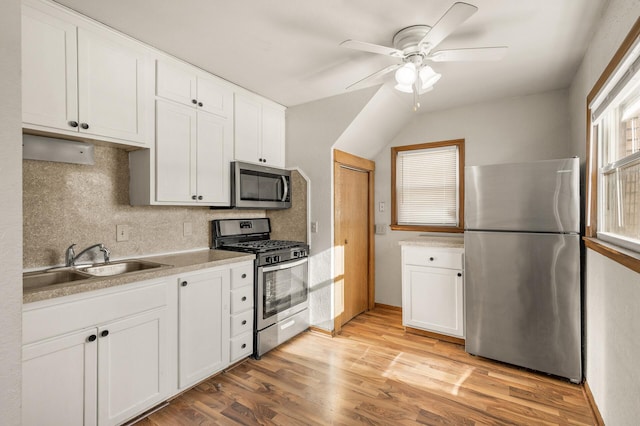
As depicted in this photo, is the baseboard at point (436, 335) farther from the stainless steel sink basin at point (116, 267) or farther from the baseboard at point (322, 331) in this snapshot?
the stainless steel sink basin at point (116, 267)

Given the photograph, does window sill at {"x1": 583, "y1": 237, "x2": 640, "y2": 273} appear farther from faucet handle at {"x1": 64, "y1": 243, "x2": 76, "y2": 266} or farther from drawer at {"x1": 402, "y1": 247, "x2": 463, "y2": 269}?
faucet handle at {"x1": 64, "y1": 243, "x2": 76, "y2": 266}

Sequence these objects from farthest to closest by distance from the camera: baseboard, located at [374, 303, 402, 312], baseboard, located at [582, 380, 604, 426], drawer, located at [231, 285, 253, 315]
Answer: baseboard, located at [374, 303, 402, 312] < drawer, located at [231, 285, 253, 315] < baseboard, located at [582, 380, 604, 426]

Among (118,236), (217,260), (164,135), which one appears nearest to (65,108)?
(164,135)

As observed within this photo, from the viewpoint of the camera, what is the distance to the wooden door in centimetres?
347

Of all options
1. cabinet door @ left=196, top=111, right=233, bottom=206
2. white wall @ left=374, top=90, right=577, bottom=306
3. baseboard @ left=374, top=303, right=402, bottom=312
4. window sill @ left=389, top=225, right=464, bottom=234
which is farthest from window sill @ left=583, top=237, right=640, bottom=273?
cabinet door @ left=196, top=111, right=233, bottom=206

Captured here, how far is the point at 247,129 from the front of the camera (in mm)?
3102

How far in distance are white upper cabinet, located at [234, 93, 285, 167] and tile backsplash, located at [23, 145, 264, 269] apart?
84 cm

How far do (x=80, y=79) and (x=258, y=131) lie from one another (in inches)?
61.8

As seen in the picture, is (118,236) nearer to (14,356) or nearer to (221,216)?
(221,216)

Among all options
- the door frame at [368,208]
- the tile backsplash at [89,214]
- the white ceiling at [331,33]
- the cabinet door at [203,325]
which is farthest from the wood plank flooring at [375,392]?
the white ceiling at [331,33]

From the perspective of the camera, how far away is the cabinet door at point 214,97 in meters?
2.65

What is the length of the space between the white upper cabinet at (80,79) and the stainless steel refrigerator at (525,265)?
278cm

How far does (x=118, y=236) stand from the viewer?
235 cm

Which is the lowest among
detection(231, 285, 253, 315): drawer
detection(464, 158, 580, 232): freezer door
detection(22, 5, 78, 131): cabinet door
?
detection(231, 285, 253, 315): drawer
